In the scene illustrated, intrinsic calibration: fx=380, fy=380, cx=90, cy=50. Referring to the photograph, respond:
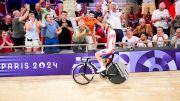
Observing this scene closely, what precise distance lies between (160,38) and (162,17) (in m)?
0.94

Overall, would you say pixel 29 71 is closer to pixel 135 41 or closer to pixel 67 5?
pixel 67 5

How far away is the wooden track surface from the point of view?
10375mm

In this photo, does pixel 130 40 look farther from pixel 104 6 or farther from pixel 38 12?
pixel 38 12

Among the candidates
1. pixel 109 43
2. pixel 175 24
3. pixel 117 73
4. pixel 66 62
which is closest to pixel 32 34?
pixel 66 62

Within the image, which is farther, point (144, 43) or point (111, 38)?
point (144, 43)

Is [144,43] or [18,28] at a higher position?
[18,28]

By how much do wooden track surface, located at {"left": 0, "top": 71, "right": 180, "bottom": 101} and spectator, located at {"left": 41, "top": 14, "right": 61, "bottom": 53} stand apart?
108 cm

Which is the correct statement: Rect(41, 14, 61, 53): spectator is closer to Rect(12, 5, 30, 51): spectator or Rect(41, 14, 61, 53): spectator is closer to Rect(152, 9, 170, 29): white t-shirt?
Rect(12, 5, 30, 51): spectator

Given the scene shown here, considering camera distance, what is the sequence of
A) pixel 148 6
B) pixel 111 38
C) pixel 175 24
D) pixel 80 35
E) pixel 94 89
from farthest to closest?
1. pixel 148 6
2. pixel 175 24
3. pixel 80 35
4. pixel 111 38
5. pixel 94 89

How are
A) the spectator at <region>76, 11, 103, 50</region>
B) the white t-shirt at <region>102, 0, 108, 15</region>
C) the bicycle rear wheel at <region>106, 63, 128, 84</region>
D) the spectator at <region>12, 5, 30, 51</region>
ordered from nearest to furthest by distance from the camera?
the bicycle rear wheel at <region>106, 63, 128, 84</region> < the spectator at <region>12, 5, 30, 51</region> < the spectator at <region>76, 11, 103, 50</region> < the white t-shirt at <region>102, 0, 108, 15</region>

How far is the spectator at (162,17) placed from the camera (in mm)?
15086

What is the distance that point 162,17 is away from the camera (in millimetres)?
15062

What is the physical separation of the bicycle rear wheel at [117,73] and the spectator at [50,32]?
9.37 feet

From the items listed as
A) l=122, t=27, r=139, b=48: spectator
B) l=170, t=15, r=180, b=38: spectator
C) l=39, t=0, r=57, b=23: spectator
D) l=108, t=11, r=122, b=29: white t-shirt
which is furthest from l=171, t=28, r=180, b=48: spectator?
l=39, t=0, r=57, b=23: spectator
